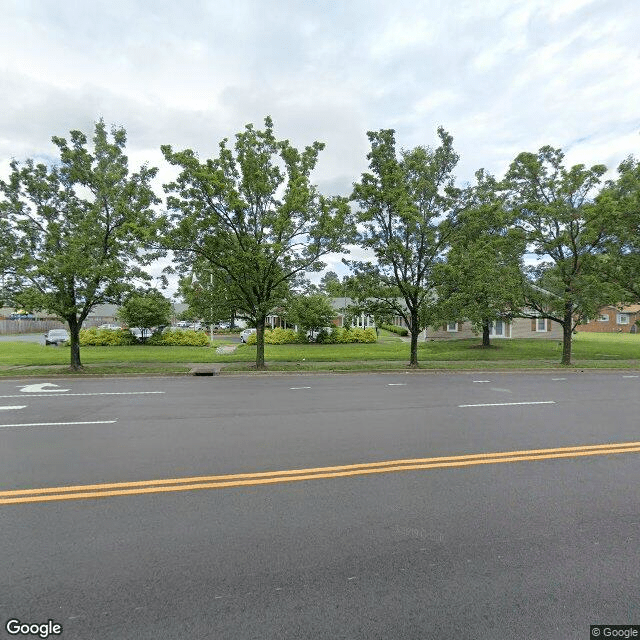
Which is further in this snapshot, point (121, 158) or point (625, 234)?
point (625, 234)

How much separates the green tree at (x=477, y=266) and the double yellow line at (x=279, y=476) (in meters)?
11.0

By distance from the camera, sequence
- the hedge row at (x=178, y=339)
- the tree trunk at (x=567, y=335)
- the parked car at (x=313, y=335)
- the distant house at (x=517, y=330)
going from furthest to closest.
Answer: the distant house at (x=517, y=330), the parked car at (x=313, y=335), the hedge row at (x=178, y=339), the tree trunk at (x=567, y=335)

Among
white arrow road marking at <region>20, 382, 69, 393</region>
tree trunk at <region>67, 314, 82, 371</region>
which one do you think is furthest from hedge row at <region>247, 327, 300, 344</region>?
white arrow road marking at <region>20, 382, 69, 393</region>

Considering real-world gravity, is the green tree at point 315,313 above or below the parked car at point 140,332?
above

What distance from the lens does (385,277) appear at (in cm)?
1742

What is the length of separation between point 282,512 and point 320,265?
1411 centimetres

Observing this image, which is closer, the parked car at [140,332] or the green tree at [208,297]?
the green tree at [208,297]

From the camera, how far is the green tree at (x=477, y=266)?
16.2 m

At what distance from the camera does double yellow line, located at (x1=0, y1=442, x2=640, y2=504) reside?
13.7ft

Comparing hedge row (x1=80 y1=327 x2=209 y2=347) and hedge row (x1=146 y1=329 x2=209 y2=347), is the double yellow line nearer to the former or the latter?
hedge row (x1=146 y1=329 x2=209 y2=347)

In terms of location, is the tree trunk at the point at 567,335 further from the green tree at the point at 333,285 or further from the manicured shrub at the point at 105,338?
the manicured shrub at the point at 105,338

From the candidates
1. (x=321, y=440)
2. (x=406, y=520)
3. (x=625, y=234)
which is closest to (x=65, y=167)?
(x=321, y=440)

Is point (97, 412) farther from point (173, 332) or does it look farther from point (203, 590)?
point (173, 332)

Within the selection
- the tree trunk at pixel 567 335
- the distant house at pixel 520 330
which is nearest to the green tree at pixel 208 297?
the tree trunk at pixel 567 335
